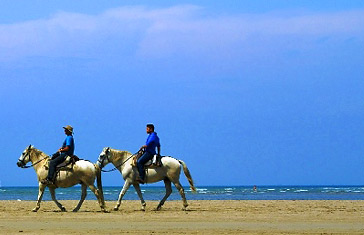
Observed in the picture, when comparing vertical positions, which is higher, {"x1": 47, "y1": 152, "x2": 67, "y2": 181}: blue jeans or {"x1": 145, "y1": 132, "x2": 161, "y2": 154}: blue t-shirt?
{"x1": 145, "y1": 132, "x2": 161, "y2": 154}: blue t-shirt

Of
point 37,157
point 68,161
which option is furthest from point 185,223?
point 37,157

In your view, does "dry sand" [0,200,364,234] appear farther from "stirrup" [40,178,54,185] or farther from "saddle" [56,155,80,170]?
"saddle" [56,155,80,170]

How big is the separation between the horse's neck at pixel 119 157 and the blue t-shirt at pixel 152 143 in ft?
2.74

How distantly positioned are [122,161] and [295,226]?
23.3ft

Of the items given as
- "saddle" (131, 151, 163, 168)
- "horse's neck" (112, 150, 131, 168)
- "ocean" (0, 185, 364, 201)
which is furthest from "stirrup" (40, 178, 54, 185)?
"ocean" (0, 185, 364, 201)

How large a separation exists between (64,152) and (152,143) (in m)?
2.41

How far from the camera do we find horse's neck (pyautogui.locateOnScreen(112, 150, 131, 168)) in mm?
21969

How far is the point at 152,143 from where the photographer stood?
21.4 m

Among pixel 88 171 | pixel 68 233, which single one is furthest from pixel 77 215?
pixel 68 233

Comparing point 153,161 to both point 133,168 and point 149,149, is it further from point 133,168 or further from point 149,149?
point 133,168

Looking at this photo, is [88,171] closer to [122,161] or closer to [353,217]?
[122,161]

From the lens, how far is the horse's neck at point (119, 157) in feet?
72.1

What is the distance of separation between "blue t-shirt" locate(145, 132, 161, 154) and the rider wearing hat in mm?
2051

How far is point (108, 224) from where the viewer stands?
663 inches
